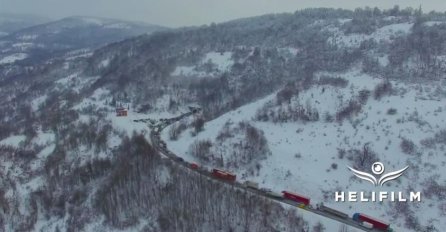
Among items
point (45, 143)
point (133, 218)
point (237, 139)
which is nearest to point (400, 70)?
point (237, 139)

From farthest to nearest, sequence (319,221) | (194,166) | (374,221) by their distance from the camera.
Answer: (194,166)
(319,221)
(374,221)

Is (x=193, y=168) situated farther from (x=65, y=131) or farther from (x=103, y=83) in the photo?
(x=103, y=83)

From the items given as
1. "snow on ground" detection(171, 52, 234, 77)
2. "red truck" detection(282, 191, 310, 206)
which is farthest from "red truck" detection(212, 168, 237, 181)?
"snow on ground" detection(171, 52, 234, 77)

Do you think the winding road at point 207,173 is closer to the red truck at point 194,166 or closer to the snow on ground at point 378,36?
the red truck at point 194,166

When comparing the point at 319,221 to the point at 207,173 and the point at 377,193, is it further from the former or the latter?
the point at 207,173

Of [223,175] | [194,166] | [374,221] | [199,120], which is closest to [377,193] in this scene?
[374,221]

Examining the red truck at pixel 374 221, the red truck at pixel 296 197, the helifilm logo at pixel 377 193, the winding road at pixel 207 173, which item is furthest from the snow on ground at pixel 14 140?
the red truck at pixel 374 221

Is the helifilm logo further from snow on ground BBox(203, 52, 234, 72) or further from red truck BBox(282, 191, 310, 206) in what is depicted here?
snow on ground BBox(203, 52, 234, 72)
